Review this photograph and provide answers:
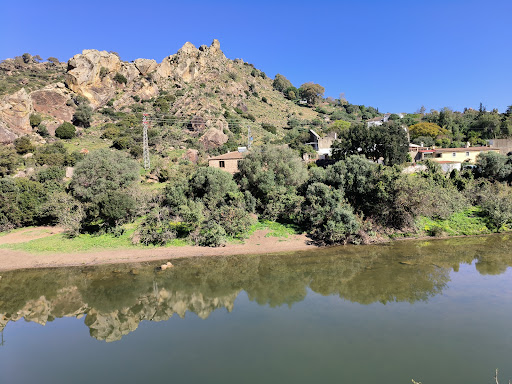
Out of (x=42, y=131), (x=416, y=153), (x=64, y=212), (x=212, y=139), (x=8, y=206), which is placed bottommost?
(x=64, y=212)

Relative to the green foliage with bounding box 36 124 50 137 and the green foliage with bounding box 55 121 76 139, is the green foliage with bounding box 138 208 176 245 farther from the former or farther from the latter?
the green foliage with bounding box 36 124 50 137

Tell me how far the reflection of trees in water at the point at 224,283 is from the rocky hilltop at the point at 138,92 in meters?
43.7

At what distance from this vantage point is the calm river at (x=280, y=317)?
433 inches

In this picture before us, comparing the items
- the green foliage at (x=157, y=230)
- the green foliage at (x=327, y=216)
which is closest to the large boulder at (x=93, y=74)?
the green foliage at (x=157, y=230)

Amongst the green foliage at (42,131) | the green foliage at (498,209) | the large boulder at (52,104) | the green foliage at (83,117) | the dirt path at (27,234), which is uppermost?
the large boulder at (52,104)

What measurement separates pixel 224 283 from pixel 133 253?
9322 mm

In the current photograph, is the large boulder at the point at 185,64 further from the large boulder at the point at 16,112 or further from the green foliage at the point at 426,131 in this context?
the green foliage at the point at 426,131

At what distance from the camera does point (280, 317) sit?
1486 cm

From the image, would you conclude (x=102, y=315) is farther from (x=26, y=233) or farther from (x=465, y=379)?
(x=26, y=233)

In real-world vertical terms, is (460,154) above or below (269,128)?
below

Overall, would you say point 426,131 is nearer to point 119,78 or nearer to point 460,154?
point 460,154

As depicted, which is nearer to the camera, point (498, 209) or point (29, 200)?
point (498, 209)

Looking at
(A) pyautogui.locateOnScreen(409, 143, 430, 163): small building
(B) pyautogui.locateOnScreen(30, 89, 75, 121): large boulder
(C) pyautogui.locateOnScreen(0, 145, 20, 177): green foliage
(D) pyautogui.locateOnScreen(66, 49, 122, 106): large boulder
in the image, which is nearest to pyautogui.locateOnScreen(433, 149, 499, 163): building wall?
(A) pyautogui.locateOnScreen(409, 143, 430, 163): small building

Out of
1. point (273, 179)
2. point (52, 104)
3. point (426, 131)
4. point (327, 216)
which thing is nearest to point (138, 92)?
point (52, 104)
